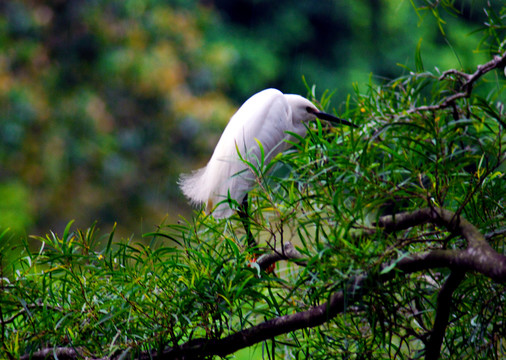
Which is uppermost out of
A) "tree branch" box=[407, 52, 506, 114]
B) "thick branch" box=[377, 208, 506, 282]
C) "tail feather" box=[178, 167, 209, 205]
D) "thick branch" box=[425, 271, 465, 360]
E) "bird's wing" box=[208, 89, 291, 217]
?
"bird's wing" box=[208, 89, 291, 217]

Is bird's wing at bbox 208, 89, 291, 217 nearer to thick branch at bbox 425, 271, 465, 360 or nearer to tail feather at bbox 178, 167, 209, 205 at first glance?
tail feather at bbox 178, 167, 209, 205

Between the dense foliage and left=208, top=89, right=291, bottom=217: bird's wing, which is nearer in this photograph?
the dense foliage

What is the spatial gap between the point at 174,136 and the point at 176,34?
0.60m

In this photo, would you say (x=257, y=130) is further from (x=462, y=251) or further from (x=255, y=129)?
(x=462, y=251)

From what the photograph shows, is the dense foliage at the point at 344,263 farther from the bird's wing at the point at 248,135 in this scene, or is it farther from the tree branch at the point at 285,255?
the bird's wing at the point at 248,135

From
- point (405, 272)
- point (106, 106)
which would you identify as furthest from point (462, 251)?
point (106, 106)

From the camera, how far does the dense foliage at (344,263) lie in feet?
0.99

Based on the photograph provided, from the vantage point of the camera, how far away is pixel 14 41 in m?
2.92

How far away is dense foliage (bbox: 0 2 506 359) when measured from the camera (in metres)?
0.30

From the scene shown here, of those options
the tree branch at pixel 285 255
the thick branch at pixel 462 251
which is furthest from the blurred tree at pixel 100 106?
the thick branch at pixel 462 251

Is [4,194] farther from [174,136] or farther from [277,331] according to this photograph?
[277,331]

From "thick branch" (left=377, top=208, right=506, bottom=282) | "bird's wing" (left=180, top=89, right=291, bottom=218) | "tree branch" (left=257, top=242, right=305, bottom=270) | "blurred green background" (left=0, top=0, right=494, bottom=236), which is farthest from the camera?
"blurred green background" (left=0, top=0, right=494, bottom=236)

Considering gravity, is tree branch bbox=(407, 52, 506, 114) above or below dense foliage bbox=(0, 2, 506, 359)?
above

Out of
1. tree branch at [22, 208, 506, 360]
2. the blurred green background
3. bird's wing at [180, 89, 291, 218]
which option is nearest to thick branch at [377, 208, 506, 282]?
tree branch at [22, 208, 506, 360]
